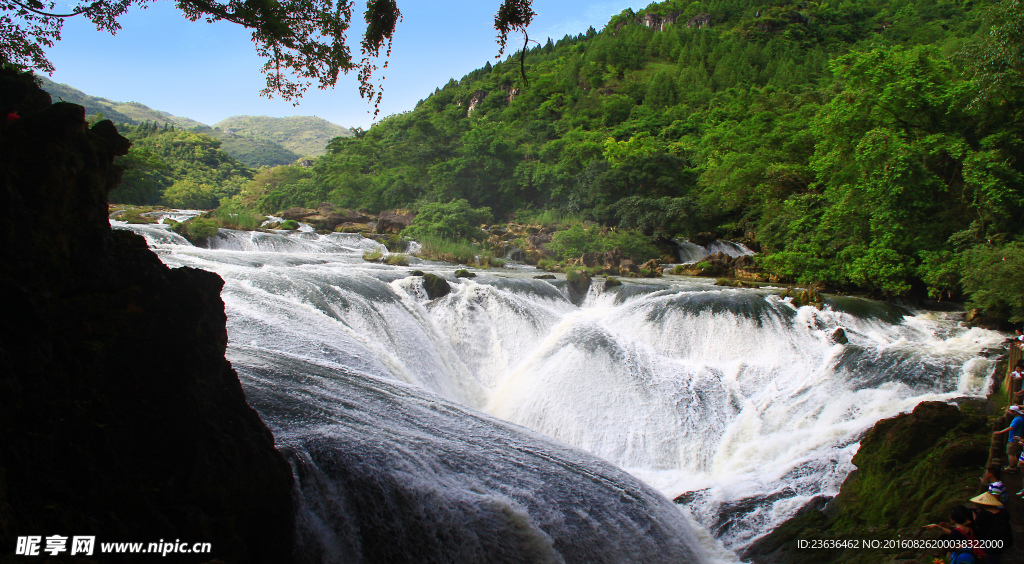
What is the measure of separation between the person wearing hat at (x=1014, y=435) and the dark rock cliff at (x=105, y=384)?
6343 mm

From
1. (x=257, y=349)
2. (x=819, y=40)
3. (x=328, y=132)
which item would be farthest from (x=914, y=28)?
(x=328, y=132)

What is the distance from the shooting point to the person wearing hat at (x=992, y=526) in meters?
3.69

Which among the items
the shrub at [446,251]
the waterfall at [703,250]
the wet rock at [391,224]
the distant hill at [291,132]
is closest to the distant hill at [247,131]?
the distant hill at [291,132]

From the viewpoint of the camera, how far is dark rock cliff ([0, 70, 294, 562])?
98.9 inches

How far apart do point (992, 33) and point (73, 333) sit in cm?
1552

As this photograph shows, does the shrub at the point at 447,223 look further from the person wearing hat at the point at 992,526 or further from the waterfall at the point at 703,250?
the person wearing hat at the point at 992,526

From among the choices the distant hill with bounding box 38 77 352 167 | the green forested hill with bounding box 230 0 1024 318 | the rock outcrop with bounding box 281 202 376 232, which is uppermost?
the distant hill with bounding box 38 77 352 167

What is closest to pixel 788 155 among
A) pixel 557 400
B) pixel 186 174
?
pixel 557 400

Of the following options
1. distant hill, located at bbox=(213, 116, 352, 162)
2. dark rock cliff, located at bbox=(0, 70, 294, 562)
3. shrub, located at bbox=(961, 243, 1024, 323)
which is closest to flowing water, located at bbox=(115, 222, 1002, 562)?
dark rock cliff, located at bbox=(0, 70, 294, 562)

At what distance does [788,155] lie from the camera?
1942 cm

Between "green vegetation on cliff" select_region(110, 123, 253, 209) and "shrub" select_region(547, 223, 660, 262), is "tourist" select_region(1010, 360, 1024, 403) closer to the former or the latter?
"shrub" select_region(547, 223, 660, 262)

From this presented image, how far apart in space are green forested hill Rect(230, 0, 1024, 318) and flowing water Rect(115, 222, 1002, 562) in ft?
9.29

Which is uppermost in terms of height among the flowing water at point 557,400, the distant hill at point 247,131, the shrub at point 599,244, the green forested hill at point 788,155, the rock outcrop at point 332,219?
the distant hill at point 247,131

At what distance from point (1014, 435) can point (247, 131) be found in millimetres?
206549
